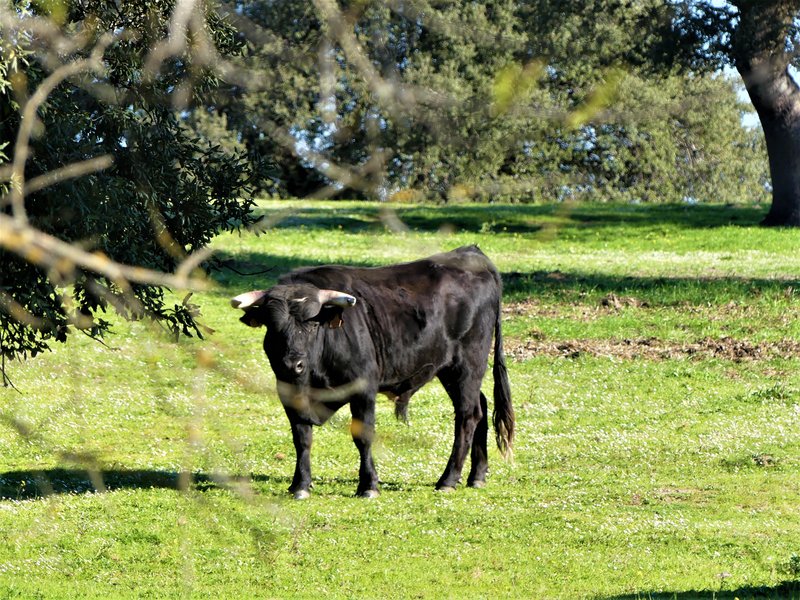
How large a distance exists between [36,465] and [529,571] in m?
7.70

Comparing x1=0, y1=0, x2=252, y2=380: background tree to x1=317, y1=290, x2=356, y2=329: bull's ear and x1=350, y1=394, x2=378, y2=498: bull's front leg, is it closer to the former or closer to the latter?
x1=317, y1=290, x2=356, y2=329: bull's ear

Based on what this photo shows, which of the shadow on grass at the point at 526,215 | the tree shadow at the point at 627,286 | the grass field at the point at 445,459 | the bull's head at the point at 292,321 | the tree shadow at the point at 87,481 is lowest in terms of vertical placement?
the tree shadow at the point at 87,481

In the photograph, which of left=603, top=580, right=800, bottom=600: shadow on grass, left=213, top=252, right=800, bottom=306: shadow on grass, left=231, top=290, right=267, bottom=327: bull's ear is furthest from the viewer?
left=213, top=252, right=800, bottom=306: shadow on grass

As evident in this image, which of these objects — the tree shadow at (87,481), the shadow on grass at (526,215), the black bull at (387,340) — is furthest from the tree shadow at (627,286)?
the black bull at (387,340)

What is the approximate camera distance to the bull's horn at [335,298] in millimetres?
13734

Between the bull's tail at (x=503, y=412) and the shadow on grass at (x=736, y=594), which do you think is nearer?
the shadow on grass at (x=736, y=594)

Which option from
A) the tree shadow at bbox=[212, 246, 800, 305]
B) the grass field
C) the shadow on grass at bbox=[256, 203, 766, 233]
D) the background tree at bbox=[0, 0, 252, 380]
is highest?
the background tree at bbox=[0, 0, 252, 380]

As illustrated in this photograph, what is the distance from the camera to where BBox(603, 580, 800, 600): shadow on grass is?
30.8 ft

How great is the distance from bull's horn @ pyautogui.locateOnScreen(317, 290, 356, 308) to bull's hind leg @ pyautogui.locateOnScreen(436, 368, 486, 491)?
1.81 metres

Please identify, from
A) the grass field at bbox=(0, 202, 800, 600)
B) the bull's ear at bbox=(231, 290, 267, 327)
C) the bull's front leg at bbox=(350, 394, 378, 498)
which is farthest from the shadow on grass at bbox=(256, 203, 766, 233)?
the bull's ear at bbox=(231, 290, 267, 327)

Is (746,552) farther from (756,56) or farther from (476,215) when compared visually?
(476,215)

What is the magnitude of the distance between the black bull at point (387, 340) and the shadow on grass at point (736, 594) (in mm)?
4239

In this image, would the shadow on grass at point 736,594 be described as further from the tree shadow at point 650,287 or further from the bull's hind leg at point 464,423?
the tree shadow at point 650,287

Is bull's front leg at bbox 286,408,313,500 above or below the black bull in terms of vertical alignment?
below
